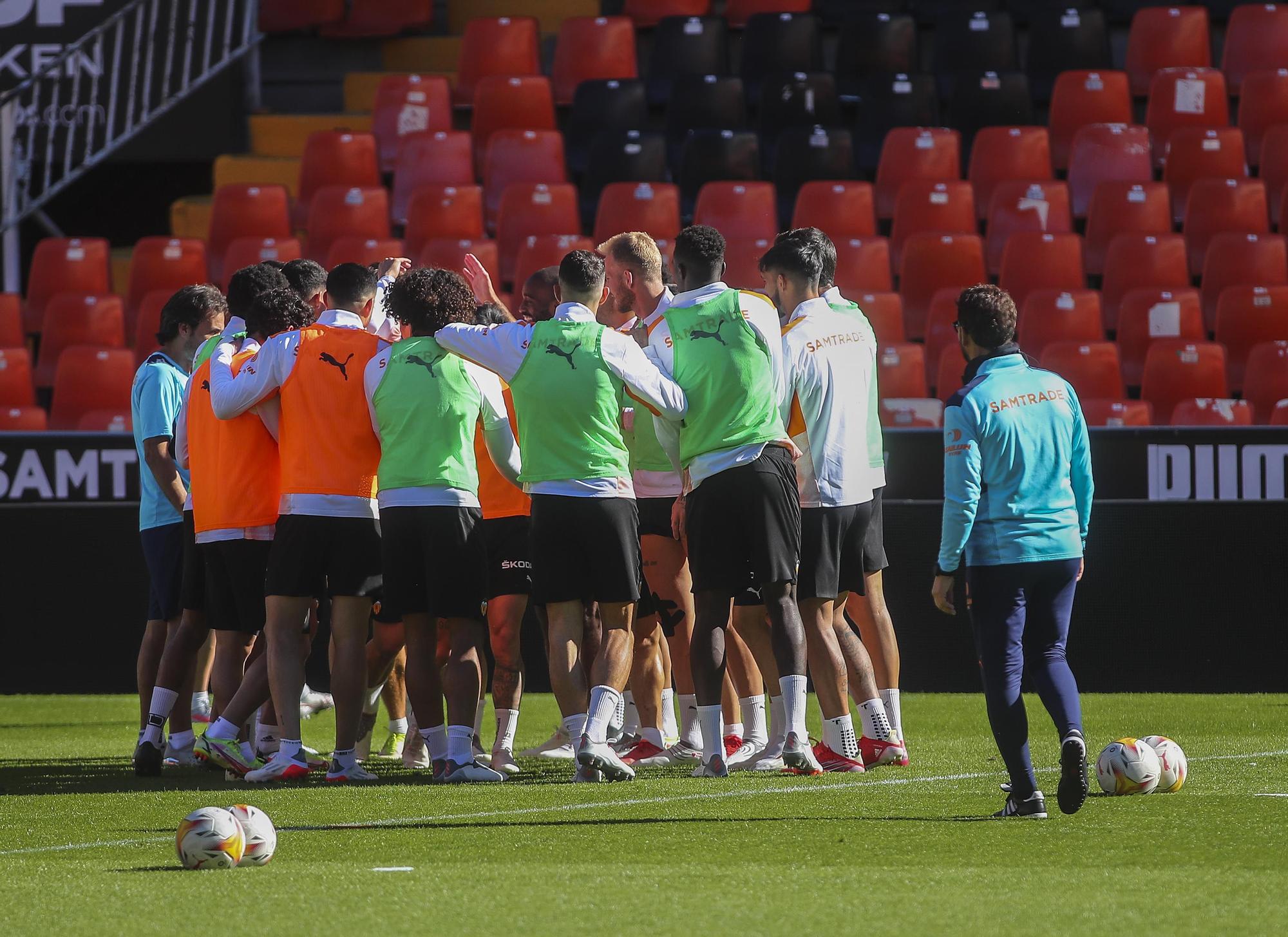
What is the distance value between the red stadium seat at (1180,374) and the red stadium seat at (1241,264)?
3.11ft

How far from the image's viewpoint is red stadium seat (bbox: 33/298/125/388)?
14.5m

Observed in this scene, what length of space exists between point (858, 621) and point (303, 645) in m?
2.33

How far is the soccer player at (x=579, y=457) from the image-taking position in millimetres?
7297

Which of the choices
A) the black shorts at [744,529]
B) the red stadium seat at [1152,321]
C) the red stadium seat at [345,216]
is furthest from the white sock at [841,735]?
the red stadium seat at [345,216]

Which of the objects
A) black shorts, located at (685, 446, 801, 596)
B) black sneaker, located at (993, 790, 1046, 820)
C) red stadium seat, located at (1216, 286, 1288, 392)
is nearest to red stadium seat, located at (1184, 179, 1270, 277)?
red stadium seat, located at (1216, 286, 1288, 392)

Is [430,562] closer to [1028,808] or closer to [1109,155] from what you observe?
[1028,808]

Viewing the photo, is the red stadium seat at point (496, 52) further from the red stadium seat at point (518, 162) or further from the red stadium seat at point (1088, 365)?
the red stadium seat at point (1088, 365)

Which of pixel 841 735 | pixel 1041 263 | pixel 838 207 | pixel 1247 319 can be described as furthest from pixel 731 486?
pixel 838 207

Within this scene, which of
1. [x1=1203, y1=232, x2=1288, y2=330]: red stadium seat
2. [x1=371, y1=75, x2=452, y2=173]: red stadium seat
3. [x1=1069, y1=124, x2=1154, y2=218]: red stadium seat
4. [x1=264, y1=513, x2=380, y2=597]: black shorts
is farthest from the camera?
[x1=371, y1=75, x2=452, y2=173]: red stadium seat

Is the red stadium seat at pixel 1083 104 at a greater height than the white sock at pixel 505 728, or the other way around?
the red stadium seat at pixel 1083 104

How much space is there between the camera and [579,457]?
7305 mm

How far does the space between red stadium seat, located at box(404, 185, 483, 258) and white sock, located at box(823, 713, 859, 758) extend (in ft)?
26.6

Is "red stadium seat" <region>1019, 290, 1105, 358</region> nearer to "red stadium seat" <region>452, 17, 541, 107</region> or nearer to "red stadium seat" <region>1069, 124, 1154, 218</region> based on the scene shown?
"red stadium seat" <region>1069, 124, 1154, 218</region>

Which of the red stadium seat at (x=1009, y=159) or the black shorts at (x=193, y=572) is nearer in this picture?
the black shorts at (x=193, y=572)
